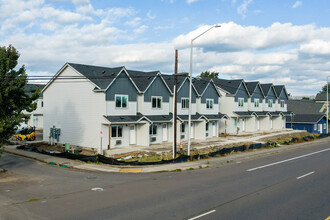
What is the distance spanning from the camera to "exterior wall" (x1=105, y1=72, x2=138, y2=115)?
3027 centimetres

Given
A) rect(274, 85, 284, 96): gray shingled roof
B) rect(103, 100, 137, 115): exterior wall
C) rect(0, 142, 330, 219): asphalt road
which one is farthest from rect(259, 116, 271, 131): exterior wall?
rect(0, 142, 330, 219): asphalt road

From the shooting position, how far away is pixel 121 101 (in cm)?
3147

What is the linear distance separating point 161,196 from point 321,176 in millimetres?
10418

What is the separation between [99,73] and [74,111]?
192 inches

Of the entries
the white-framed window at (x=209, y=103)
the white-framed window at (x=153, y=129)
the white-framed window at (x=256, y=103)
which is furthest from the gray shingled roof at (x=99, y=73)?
the white-framed window at (x=256, y=103)

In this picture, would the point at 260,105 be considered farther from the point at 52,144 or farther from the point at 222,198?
the point at 222,198

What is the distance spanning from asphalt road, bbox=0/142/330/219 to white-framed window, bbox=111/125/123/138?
9.74 meters

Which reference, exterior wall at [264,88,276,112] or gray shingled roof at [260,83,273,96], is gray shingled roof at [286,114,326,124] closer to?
exterior wall at [264,88,276,112]

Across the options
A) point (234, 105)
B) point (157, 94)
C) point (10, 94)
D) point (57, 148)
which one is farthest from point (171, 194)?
point (234, 105)

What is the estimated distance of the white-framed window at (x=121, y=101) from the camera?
31062 millimetres

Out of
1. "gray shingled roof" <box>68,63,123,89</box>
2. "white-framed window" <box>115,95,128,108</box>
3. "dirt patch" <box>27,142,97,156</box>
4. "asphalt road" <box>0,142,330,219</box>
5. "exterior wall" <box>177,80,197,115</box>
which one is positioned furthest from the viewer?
"exterior wall" <box>177,80,197,115</box>

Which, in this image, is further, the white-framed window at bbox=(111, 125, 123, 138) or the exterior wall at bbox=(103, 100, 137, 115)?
the white-framed window at bbox=(111, 125, 123, 138)

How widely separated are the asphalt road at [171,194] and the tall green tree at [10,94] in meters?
3.21

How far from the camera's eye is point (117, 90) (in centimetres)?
3103
